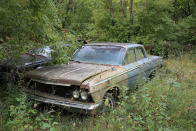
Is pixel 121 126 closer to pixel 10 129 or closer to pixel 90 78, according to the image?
pixel 90 78

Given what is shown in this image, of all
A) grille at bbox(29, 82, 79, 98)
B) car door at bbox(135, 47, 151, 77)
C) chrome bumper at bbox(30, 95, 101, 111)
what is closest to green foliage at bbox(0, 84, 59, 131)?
chrome bumper at bbox(30, 95, 101, 111)

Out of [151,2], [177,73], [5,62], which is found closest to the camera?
[5,62]

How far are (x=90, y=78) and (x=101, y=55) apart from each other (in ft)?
4.69

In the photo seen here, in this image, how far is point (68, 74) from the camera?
159 inches

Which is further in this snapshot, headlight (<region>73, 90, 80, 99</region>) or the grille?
the grille

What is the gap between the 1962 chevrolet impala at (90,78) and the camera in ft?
12.2

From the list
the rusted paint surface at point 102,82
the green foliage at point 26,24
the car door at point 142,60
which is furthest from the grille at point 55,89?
the car door at point 142,60

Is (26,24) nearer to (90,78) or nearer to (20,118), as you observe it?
(90,78)

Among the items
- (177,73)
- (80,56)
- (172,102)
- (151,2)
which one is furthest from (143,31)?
(172,102)

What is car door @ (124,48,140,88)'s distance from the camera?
498 centimetres

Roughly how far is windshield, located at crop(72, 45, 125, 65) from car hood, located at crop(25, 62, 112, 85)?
1.30ft

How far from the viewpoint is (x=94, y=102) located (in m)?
3.72

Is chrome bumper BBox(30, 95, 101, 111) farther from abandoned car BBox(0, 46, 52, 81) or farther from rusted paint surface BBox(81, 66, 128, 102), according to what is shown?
abandoned car BBox(0, 46, 52, 81)

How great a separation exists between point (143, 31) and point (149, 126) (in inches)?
296
